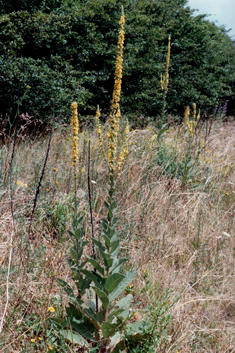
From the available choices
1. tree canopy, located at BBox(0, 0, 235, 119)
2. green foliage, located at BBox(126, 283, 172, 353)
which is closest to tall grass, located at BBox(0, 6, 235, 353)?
green foliage, located at BBox(126, 283, 172, 353)

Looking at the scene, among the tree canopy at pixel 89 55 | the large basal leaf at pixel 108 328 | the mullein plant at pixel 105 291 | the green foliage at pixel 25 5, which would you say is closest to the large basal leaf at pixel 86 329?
the mullein plant at pixel 105 291

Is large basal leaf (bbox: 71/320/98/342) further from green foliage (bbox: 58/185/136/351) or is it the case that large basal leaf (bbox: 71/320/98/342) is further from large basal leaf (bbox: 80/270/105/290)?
large basal leaf (bbox: 80/270/105/290)

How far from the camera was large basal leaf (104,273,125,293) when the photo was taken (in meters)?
1.54

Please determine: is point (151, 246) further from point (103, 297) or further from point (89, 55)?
point (89, 55)

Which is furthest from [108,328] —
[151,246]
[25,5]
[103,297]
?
[25,5]

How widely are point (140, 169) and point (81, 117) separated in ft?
10.9

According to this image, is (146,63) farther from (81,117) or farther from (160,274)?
(160,274)

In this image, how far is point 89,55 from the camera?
711cm

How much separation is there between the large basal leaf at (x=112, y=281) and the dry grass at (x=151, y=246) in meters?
0.38

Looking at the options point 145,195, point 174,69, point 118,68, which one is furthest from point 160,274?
point 174,69

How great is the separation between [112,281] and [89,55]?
6592 millimetres

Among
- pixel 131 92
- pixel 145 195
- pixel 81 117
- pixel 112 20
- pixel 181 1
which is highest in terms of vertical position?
pixel 181 1

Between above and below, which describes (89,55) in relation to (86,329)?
above

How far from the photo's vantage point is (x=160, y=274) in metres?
2.29
